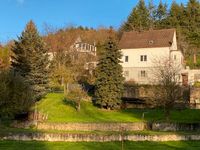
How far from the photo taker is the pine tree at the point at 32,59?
151 ft

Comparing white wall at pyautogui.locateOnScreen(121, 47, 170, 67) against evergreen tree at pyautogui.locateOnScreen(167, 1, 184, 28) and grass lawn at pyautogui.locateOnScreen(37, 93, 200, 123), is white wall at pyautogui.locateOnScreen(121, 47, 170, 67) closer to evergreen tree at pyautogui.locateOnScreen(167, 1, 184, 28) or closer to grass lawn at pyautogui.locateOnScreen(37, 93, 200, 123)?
grass lawn at pyautogui.locateOnScreen(37, 93, 200, 123)

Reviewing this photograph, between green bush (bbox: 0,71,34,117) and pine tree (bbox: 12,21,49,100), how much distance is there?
12.0m

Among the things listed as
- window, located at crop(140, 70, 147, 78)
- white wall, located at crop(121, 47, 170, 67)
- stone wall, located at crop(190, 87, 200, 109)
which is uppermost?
white wall, located at crop(121, 47, 170, 67)

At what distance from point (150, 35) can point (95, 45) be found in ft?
84.5

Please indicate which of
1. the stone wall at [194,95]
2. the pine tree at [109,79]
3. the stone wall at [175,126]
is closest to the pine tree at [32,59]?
the pine tree at [109,79]

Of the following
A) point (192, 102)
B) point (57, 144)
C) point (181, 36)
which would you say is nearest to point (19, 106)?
point (57, 144)

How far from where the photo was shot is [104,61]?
48.7m

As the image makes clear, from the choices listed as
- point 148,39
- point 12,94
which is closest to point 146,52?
point 148,39

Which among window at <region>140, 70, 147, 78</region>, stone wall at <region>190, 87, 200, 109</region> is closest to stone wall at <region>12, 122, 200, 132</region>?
stone wall at <region>190, 87, 200, 109</region>

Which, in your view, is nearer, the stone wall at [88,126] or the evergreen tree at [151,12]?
the stone wall at [88,126]

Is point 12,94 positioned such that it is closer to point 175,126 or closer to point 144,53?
point 175,126

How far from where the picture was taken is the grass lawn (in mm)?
40625

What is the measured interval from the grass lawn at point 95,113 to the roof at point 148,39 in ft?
68.9

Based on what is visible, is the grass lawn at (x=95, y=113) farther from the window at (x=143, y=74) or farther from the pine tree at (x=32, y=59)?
the window at (x=143, y=74)
